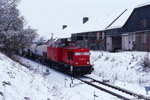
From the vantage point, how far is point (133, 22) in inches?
1177

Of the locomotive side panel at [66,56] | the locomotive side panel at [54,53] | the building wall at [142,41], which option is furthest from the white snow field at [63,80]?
the building wall at [142,41]

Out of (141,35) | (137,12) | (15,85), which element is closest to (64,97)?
(15,85)

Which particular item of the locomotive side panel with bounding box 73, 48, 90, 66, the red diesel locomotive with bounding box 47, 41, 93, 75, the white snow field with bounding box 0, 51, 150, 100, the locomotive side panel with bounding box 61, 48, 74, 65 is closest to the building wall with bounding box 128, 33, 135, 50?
the white snow field with bounding box 0, 51, 150, 100

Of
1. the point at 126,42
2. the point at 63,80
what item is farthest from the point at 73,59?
the point at 126,42

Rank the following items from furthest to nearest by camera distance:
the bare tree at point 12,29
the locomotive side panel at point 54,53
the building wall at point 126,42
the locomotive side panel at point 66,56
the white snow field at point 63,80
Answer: the building wall at point 126,42
the locomotive side panel at point 54,53
the locomotive side panel at point 66,56
the bare tree at point 12,29
the white snow field at point 63,80

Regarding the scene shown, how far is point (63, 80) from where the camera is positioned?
16078 mm

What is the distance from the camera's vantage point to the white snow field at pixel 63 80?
796 centimetres

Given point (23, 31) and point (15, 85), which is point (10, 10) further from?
point (15, 85)

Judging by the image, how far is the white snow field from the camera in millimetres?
7961

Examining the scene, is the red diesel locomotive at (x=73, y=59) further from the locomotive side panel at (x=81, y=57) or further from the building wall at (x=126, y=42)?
the building wall at (x=126, y=42)

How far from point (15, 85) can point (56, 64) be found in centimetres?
1352

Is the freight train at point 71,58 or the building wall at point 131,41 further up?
the building wall at point 131,41

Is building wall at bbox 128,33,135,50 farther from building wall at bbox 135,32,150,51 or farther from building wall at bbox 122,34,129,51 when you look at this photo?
building wall at bbox 135,32,150,51

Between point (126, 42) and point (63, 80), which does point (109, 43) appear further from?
point (63, 80)
